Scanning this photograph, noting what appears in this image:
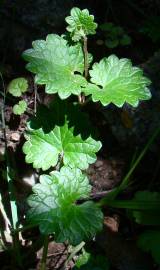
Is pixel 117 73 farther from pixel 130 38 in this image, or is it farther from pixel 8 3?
pixel 8 3

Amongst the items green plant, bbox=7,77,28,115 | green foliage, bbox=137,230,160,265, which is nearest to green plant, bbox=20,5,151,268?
green foliage, bbox=137,230,160,265

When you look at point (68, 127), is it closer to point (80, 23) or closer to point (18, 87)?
point (80, 23)

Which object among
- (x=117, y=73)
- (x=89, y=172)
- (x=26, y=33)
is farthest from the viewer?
(x=26, y=33)

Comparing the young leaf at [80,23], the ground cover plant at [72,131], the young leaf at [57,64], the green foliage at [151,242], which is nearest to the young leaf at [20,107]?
the ground cover plant at [72,131]

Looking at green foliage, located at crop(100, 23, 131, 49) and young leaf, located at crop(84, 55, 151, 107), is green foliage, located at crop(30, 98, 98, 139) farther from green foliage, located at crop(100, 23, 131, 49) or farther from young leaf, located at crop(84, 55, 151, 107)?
green foliage, located at crop(100, 23, 131, 49)

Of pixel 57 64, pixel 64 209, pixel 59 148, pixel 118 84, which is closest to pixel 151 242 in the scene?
pixel 64 209

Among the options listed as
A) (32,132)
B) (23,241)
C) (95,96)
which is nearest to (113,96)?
(95,96)

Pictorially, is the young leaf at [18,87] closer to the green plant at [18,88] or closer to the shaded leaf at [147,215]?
the green plant at [18,88]
